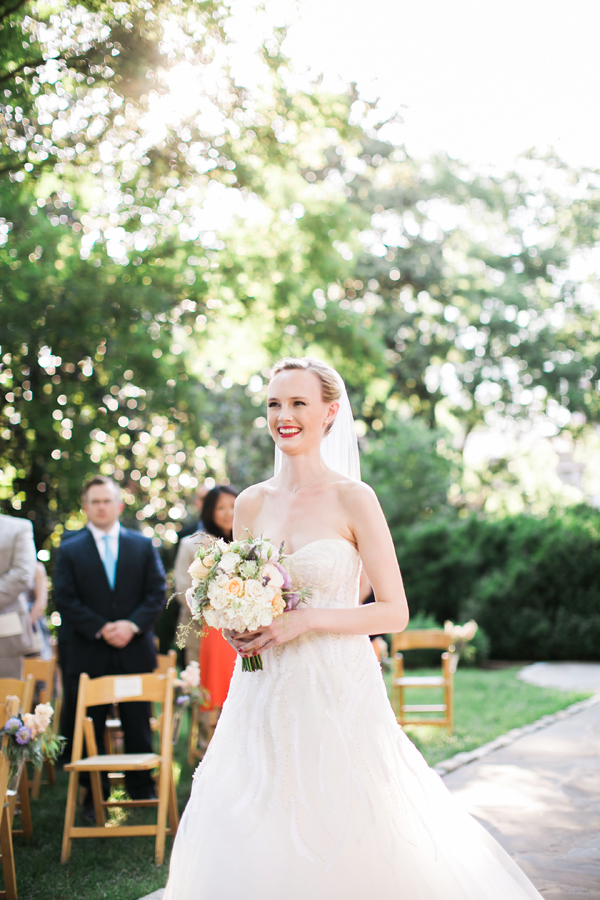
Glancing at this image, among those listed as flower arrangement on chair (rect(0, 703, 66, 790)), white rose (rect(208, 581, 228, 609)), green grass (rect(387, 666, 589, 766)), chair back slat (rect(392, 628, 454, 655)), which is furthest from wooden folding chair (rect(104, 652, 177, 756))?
white rose (rect(208, 581, 228, 609))

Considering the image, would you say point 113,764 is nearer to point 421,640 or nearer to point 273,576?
point 273,576

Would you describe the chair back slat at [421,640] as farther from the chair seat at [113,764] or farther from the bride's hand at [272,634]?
the bride's hand at [272,634]

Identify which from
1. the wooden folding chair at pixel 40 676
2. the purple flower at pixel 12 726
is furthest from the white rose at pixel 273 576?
the wooden folding chair at pixel 40 676

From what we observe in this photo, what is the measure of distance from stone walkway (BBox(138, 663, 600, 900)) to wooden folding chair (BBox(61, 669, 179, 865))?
28.8 inches

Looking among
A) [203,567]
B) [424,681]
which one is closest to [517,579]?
[424,681]

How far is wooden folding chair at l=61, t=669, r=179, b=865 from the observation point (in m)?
5.21

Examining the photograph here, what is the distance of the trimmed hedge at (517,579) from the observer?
16.5 m

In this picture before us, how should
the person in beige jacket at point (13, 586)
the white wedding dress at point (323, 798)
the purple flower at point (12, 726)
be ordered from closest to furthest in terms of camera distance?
the white wedding dress at point (323, 798) → the purple flower at point (12, 726) → the person in beige jacket at point (13, 586)

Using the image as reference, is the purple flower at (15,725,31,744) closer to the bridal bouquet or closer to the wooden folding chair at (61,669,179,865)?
the wooden folding chair at (61,669,179,865)

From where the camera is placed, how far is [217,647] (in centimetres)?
679

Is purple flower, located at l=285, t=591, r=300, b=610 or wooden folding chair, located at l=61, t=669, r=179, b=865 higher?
purple flower, located at l=285, t=591, r=300, b=610

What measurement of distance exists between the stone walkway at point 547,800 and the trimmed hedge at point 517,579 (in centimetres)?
704

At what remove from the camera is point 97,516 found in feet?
21.6

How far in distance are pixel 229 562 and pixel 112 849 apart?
11.3ft
